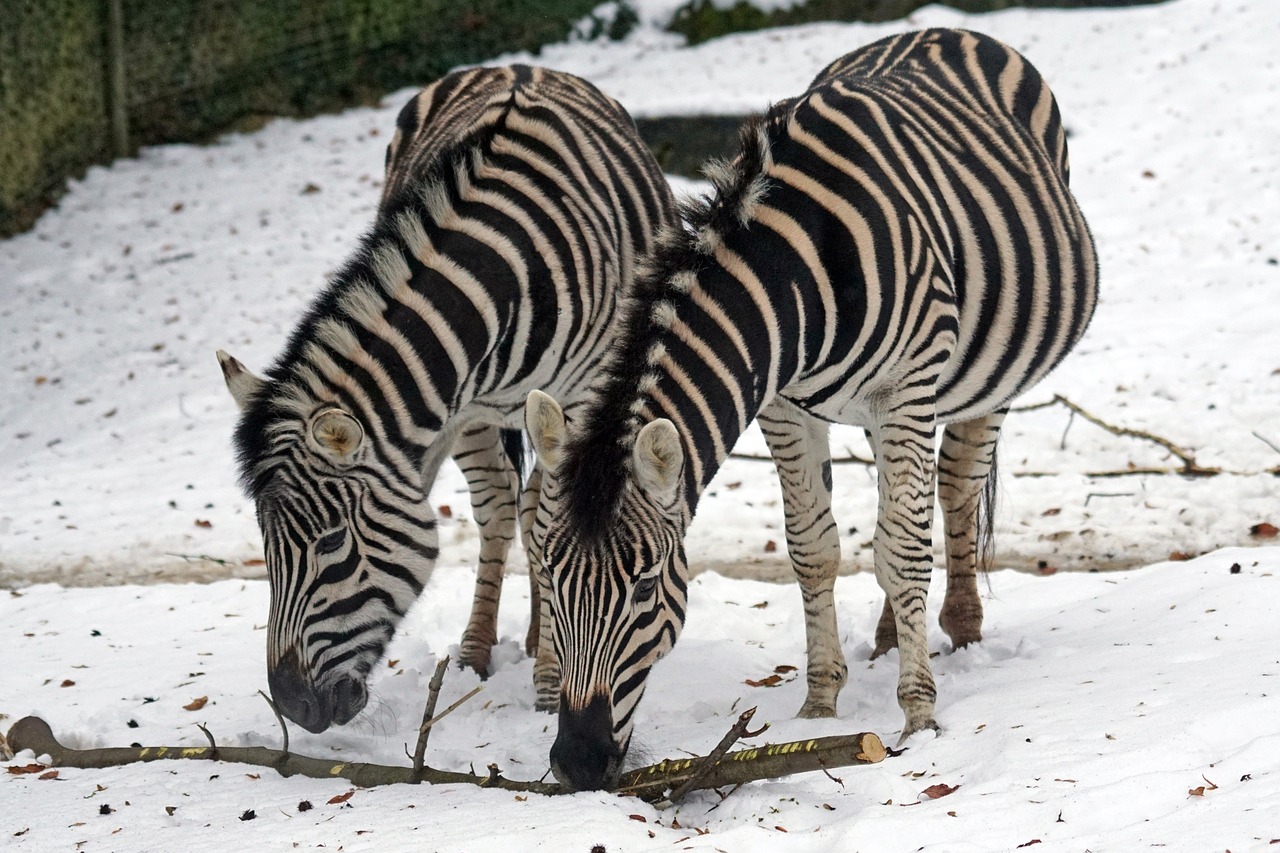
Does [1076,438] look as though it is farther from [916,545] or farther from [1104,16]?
[1104,16]

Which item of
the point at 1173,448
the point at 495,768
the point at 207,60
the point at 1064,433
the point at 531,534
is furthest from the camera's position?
the point at 207,60

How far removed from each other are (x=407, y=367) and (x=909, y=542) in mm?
2085

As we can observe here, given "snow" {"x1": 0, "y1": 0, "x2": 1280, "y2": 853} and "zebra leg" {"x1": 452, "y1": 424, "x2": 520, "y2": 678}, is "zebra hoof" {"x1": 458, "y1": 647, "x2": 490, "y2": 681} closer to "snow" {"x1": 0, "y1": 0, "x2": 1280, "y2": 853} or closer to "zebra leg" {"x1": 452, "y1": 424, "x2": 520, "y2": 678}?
"zebra leg" {"x1": 452, "y1": 424, "x2": 520, "y2": 678}

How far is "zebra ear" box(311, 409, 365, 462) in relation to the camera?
4.47 meters

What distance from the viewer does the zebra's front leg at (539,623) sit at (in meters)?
5.86

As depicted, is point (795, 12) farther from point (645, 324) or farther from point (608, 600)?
point (608, 600)

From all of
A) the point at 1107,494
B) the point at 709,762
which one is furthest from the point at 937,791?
the point at 1107,494

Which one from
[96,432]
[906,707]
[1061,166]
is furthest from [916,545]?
[96,432]

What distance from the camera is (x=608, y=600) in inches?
156

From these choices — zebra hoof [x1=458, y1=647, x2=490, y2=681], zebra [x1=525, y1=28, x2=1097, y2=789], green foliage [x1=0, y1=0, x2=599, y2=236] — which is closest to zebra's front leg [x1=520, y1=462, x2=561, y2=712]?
zebra hoof [x1=458, y1=647, x2=490, y2=681]

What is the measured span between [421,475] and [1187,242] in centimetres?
924

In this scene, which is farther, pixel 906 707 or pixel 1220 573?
pixel 1220 573

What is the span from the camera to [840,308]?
15.0ft

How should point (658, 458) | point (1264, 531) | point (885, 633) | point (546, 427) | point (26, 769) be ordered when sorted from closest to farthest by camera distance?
point (658, 458)
point (546, 427)
point (26, 769)
point (885, 633)
point (1264, 531)
